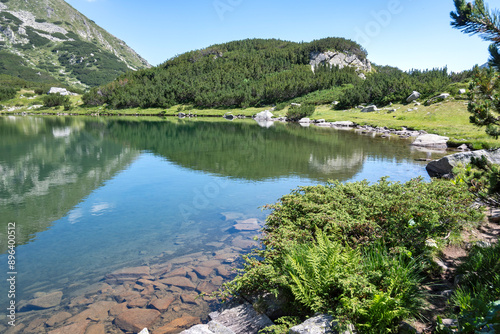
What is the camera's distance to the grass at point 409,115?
3778cm

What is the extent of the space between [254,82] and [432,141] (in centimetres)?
10976

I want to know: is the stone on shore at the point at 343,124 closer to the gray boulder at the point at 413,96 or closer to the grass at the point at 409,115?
the grass at the point at 409,115

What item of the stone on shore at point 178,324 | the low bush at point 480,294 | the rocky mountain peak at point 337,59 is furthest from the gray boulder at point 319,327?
the rocky mountain peak at point 337,59

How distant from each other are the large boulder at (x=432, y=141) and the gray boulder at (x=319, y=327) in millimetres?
38762

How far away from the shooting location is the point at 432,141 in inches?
1463

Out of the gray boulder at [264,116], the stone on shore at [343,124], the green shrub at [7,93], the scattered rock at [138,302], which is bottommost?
the scattered rock at [138,302]

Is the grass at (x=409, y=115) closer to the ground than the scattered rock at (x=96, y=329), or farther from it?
farther from it

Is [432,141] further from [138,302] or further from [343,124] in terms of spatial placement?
[138,302]

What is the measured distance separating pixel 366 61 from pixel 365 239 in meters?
206

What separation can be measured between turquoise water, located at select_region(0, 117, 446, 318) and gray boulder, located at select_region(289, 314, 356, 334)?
6.66m

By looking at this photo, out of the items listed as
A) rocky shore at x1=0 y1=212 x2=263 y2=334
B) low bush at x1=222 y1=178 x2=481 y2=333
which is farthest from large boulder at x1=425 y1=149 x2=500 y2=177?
rocky shore at x1=0 y1=212 x2=263 y2=334

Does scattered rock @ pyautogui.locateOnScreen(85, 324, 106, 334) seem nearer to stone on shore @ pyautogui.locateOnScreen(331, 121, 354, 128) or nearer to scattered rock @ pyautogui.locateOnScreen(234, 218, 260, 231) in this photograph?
scattered rock @ pyautogui.locateOnScreen(234, 218, 260, 231)

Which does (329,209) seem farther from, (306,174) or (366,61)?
(366,61)

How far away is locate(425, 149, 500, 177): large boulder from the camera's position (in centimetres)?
1809
